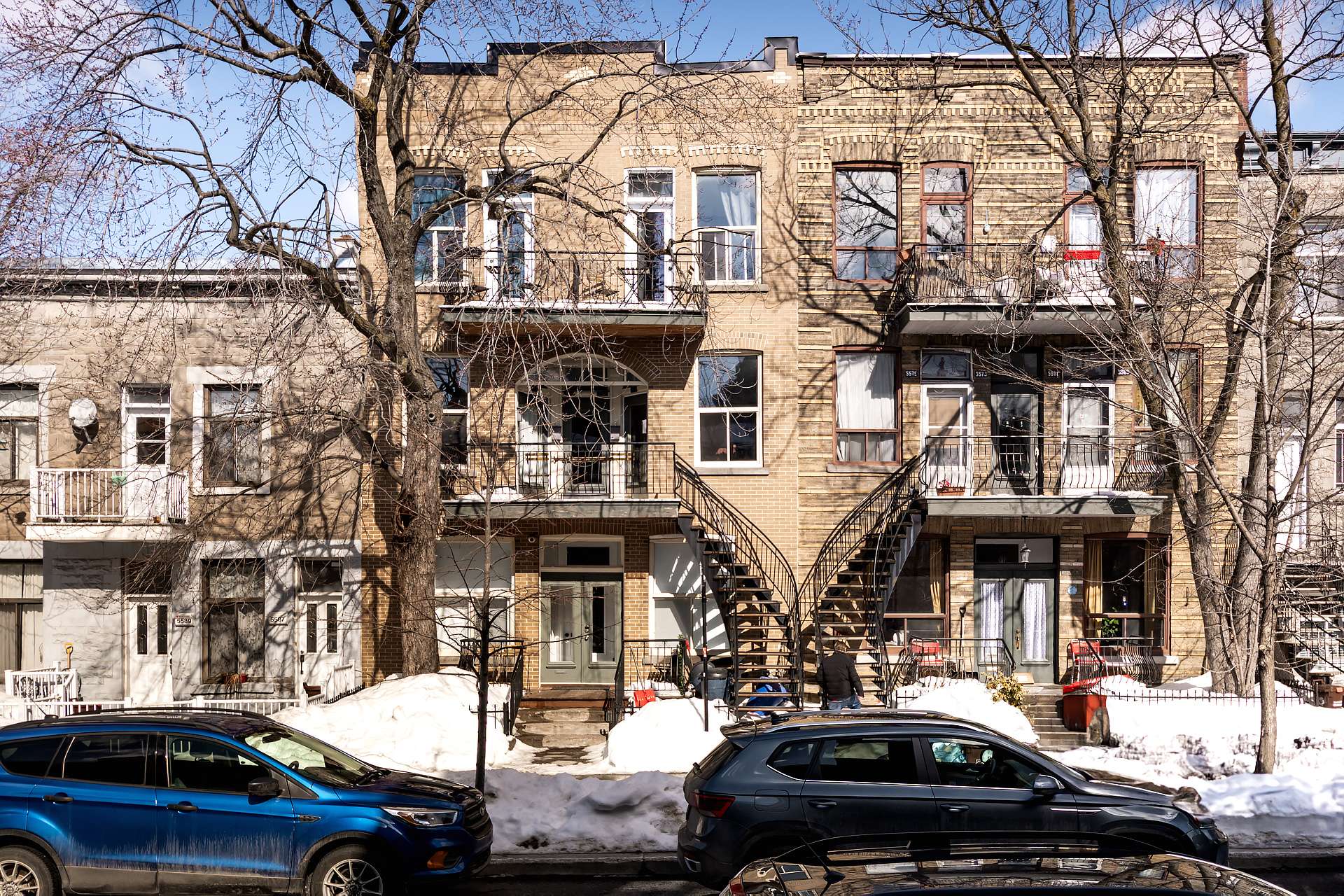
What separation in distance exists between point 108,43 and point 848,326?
1268 cm

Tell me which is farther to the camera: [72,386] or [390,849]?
[72,386]

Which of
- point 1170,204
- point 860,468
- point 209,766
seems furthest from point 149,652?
point 1170,204

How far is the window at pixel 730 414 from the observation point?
19062mm

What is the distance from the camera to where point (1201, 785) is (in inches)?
470

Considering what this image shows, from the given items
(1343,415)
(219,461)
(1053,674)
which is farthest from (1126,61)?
(219,461)

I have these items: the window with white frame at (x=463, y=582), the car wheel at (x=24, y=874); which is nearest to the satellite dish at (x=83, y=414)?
the window with white frame at (x=463, y=582)

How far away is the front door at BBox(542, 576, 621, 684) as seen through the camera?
19.0 m

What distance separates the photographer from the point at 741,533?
705 inches

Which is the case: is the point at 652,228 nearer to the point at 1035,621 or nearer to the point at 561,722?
the point at 561,722

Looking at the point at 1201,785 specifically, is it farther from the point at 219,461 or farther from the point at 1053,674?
the point at 219,461

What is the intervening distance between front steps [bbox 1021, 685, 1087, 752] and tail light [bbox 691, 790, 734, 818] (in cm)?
→ 834

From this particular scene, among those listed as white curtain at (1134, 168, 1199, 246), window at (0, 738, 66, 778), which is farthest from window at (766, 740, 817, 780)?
white curtain at (1134, 168, 1199, 246)

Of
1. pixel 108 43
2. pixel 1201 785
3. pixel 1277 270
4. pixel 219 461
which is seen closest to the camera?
pixel 1201 785

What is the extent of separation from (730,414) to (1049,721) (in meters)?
7.63
